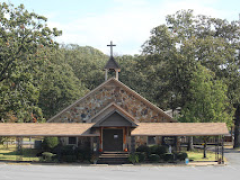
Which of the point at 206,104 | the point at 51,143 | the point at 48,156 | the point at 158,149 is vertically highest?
the point at 206,104

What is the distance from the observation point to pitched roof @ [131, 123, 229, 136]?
1303 inches

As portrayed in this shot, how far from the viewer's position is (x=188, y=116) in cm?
4119

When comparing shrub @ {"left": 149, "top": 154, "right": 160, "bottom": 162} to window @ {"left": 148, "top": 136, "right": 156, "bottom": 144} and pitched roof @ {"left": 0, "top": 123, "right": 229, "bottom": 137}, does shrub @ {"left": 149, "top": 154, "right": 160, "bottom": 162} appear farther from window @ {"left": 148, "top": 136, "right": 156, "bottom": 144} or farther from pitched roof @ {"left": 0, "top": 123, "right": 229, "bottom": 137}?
window @ {"left": 148, "top": 136, "right": 156, "bottom": 144}

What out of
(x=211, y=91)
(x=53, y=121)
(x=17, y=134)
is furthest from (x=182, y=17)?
(x=17, y=134)

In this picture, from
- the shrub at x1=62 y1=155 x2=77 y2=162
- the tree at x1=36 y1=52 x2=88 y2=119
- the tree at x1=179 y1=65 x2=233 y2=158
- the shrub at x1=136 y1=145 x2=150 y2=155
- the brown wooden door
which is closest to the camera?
the shrub at x1=62 y1=155 x2=77 y2=162

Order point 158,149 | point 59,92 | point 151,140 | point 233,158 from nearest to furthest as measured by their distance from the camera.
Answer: point 158,149 → point 151,140 → point 233,158 → point 59,92

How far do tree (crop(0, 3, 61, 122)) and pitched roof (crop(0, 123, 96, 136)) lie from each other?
748cm

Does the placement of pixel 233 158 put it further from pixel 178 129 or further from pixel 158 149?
pixel 158 149

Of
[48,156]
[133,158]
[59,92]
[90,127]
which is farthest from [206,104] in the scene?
[59,92]

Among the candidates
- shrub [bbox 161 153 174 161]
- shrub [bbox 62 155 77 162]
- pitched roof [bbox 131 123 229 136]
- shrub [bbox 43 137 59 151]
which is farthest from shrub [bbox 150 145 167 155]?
shrub [bbox 43 137 59 151]

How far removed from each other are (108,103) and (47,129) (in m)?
6.83

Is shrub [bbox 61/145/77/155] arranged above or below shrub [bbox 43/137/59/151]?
below

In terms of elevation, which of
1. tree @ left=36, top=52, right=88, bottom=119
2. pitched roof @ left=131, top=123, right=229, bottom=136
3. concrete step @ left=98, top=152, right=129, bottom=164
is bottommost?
concrete step @ left=98, top=152, right=129, bottom=164

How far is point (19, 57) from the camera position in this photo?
140 ft
